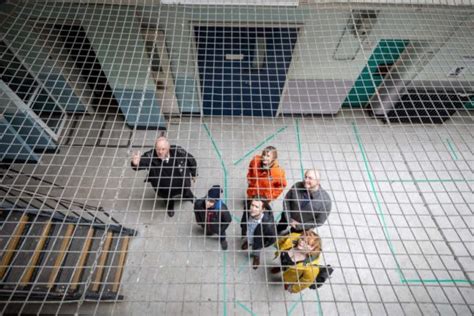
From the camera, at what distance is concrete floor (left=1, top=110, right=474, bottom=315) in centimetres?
291

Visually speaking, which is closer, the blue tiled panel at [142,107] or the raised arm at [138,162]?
the raised arm at [138,162]

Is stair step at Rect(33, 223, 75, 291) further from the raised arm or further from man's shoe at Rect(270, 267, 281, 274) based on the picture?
man's shoe at Rect(270, 267, 281, 274)

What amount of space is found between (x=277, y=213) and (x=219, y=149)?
1.37 metres

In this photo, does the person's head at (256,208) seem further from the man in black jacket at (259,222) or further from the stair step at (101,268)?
the stair step at (101,268)

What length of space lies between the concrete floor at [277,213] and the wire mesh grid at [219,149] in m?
0.03

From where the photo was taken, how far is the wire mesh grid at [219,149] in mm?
2713

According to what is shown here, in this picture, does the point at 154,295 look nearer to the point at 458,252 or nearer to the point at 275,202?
the point at 275,202

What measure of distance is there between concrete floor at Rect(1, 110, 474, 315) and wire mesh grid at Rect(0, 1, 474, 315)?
0.09ft

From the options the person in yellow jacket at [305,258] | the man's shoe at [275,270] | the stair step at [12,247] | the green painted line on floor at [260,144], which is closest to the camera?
the person in yellow jacket at [305,258]

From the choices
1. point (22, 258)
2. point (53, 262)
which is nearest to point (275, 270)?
point (53, 262)

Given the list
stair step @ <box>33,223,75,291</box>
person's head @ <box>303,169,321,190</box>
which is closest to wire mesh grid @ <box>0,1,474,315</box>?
stair step @ <box>33,223,75,291</box>

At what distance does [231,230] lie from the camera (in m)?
3.57

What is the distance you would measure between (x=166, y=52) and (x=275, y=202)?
2.68m

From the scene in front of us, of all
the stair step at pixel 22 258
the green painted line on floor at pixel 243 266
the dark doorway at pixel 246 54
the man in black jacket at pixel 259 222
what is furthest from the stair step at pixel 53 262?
the dark doorway at pixel 246 54
